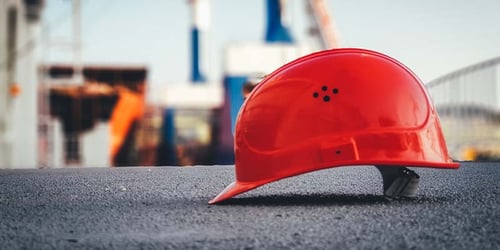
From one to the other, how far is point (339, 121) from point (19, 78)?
397 inches

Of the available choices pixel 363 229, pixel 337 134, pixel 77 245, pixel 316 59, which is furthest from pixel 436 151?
pixel 77 245

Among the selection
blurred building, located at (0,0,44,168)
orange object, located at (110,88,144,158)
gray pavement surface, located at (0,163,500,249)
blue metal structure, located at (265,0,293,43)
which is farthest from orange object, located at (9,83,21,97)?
gray pavement surface, located at (0,163,500,249)

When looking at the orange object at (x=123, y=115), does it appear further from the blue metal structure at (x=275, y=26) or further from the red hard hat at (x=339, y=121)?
the red hard hat at (x=339, y=121)

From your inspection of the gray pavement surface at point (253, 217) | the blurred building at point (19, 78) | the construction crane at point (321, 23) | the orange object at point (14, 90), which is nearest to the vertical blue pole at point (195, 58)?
the construction crane at point (321, 23)

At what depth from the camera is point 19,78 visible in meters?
11.6

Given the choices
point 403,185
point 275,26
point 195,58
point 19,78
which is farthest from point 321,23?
point 403,185

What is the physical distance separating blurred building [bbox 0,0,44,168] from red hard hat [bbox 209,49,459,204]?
871 centimetres

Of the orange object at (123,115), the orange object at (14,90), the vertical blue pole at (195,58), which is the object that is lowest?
the orange object at (123,115)

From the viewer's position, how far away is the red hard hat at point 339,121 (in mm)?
2465

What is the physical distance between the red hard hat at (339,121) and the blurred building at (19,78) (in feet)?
28.6

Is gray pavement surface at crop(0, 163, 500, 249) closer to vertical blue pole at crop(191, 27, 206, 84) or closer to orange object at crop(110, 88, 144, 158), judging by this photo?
orange object at crop(110, 88, 144, 158)

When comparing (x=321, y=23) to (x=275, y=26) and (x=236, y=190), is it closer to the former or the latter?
(x=275, y=26)

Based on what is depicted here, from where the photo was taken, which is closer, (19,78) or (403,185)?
(403,185)

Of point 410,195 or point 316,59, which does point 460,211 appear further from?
point 316,59
